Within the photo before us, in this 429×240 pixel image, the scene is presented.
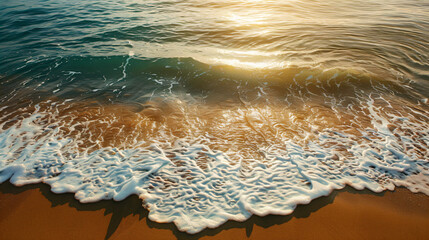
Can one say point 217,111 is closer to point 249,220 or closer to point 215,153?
point 215,153

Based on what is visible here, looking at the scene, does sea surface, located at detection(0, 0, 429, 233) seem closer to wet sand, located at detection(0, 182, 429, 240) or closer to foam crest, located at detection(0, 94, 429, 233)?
foam crest, located at detection(0, 94, 429, 233)

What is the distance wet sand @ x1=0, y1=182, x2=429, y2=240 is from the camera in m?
2.52

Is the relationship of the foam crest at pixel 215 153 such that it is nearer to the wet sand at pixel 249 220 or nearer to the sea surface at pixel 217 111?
the sea surface at pixel 217 111

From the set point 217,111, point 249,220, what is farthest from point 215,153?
point 217,111

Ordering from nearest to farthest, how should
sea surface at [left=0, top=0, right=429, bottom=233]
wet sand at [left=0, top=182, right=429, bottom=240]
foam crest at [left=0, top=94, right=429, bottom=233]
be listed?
wet sand at [left=0, top=182, right=429, bottom=240], foam crest at [left=0, top=94, right=429, bottom=233], sea surface at [left=0, top=0, right=429, bottom=233]

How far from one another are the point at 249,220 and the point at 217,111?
8.53ft

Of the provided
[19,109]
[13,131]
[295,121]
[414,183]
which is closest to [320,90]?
[295,121]

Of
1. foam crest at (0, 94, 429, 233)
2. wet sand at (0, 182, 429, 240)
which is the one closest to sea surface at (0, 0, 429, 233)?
foam crest at (0, 94, 429, 233)

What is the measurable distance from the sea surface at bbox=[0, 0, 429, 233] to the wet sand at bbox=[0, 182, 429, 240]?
0.14 m

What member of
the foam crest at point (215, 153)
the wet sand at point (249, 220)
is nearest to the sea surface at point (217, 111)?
the foam crest at point (215, 153)

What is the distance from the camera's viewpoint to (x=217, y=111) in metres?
4.82

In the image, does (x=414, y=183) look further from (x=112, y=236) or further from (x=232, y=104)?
(x=112, y=236)

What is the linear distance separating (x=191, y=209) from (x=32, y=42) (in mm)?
10251

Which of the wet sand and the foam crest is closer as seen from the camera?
the wet sand
